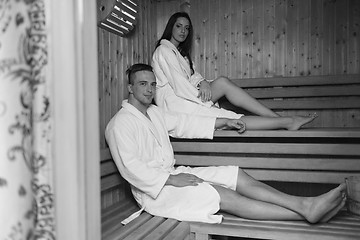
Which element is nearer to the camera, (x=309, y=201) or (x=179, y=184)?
(x=309, y=201)

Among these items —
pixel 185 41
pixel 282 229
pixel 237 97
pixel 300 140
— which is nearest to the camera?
pixel 282 229

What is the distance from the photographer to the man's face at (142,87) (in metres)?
2.44

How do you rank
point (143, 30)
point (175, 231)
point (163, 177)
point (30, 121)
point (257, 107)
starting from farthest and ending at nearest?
point (143, 30) < point (257, 107) < point (163, 177) < point (175, 231) < point (30, 121)

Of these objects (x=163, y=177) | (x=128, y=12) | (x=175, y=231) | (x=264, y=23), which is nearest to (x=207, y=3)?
(x=264, y=23)

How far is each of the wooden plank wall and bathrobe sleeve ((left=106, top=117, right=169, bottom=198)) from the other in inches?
60.3

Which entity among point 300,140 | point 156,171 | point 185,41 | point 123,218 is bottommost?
point 123,218

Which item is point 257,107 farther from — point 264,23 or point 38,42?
point 38,42

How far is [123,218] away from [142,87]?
83cm

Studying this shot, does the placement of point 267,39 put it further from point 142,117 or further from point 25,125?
point 25,125

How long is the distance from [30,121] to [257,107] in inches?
85.5

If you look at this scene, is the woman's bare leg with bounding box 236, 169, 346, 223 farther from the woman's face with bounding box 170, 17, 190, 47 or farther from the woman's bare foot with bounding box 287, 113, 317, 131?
the woman's face with bounding box 170, 17, 190, 47

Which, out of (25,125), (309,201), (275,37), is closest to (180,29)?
(275,37)

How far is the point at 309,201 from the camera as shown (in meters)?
1.98

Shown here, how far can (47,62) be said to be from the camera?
70 centimetres
